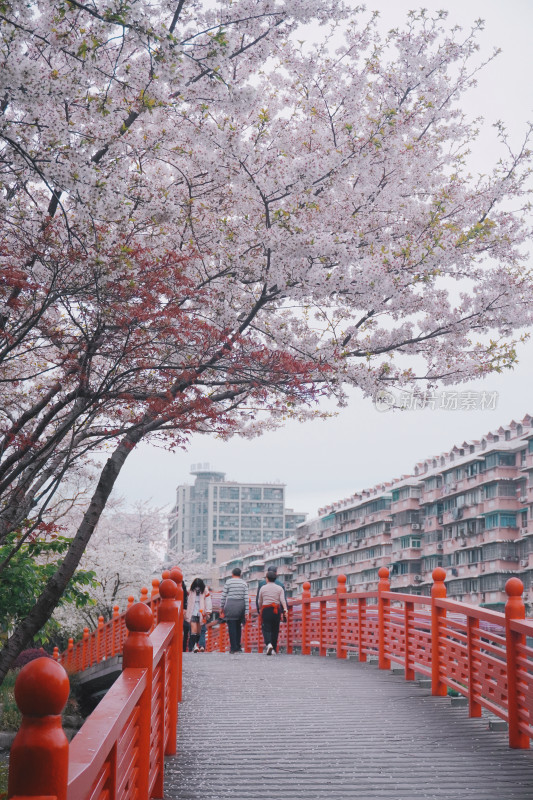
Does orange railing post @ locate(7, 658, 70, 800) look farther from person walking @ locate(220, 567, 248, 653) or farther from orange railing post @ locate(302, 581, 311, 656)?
orange railing post @ locate(302, 581, 311, 656)

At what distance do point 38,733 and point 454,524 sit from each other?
60801mm

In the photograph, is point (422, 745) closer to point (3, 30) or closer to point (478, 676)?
point (478, 676)

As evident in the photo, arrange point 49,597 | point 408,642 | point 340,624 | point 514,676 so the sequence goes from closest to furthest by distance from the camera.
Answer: point 514,676 → point 49,597 → point 408,642 → point 340,624

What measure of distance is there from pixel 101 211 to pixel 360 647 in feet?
32.2

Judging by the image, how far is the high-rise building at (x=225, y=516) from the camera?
140250mm

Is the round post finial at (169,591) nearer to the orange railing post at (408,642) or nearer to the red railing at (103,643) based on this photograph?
the orange railing post at (408,642)

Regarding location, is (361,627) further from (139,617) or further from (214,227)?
(139,617)

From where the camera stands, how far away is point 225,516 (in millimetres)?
140750

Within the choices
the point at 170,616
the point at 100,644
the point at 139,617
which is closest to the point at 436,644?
the point at 170,616

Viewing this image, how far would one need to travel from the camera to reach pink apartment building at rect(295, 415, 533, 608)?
53.5 m

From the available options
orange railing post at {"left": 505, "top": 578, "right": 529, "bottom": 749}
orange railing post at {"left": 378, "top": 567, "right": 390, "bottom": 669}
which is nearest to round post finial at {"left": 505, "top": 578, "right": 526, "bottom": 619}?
orange railing post at {"left": 505, "top": 578, "right": 529, "bottom": 749}

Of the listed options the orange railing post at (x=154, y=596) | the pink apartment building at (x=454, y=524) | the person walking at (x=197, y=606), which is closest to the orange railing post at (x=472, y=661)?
the orange railing post at (x=154, y=596)

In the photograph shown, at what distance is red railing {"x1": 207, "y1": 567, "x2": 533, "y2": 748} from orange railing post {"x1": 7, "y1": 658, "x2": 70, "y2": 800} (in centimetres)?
529

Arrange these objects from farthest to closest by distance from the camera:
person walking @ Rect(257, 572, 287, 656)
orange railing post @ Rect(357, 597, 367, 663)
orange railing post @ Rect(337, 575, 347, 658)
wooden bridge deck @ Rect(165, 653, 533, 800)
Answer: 1. person walking @ Rect(257, 572, 287, 656)
2. orange railing post @ Rect(337, 575, 347, 658)
3. orange railing post @ Rect(357, 597, 367, 663)
4. wooden bridge deck @ Rect(165, 653, 533, 800)
